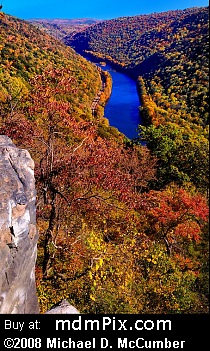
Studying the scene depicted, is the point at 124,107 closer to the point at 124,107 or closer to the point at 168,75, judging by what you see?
the point at 124,107

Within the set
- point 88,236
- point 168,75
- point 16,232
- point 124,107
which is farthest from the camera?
point 124,107

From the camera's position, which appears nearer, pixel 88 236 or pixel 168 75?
pixel 88 236

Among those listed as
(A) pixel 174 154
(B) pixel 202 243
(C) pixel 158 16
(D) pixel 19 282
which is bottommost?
(D) pixel 19 282

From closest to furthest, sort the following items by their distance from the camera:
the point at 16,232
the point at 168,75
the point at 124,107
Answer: the point at 16,232 < the point at 168,75 < the point at 124,107

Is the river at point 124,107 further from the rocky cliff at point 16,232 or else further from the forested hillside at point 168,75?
the rocky cliff at point 16,232

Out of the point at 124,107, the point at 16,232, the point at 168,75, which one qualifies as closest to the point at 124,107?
the point at 124,107
